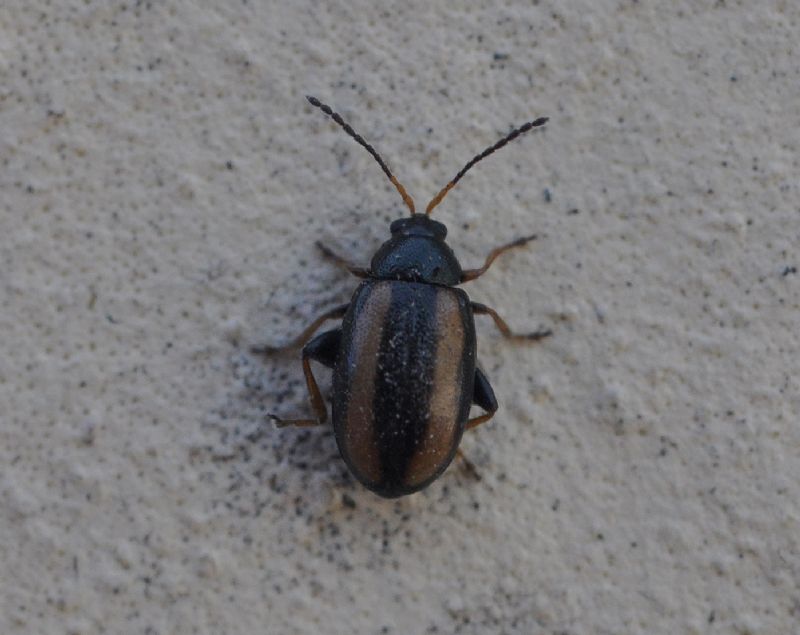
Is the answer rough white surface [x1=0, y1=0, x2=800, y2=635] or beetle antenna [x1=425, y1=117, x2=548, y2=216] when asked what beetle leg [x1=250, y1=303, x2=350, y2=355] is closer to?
rough white surface [x1=0, y1=0, x2=800, y2=635]

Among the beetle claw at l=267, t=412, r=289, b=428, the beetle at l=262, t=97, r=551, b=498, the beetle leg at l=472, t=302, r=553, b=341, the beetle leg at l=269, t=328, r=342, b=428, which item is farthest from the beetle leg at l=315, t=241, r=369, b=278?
the beetle claw at l=267, t=412, r=289, b=428

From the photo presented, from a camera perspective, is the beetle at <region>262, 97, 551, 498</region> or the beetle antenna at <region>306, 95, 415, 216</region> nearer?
the beetle at <region>262, 97, 551, 498</region>

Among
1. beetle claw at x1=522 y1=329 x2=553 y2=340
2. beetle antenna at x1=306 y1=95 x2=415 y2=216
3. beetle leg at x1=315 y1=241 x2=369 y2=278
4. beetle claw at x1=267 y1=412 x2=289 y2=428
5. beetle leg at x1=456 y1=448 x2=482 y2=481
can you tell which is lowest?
beetle claw at x1=267 y1=412 x2=289 y2=428

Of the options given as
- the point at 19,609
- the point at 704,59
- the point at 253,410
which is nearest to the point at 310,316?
the point at 253,410

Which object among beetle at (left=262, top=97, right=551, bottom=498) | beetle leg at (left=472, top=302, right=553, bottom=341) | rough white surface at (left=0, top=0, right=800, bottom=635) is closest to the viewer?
beetle at (left=262, top=97, right=551, bottom=498)

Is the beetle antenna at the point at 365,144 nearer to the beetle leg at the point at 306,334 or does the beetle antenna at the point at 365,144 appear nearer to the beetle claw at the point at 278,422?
the beetle leg at the point at 306,334

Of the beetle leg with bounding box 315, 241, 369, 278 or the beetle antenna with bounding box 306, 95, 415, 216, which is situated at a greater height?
the beetle antenna with bounding box 306, 95, 415, 216

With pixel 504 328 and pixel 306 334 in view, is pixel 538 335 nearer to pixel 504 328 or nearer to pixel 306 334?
pixel 504 328
